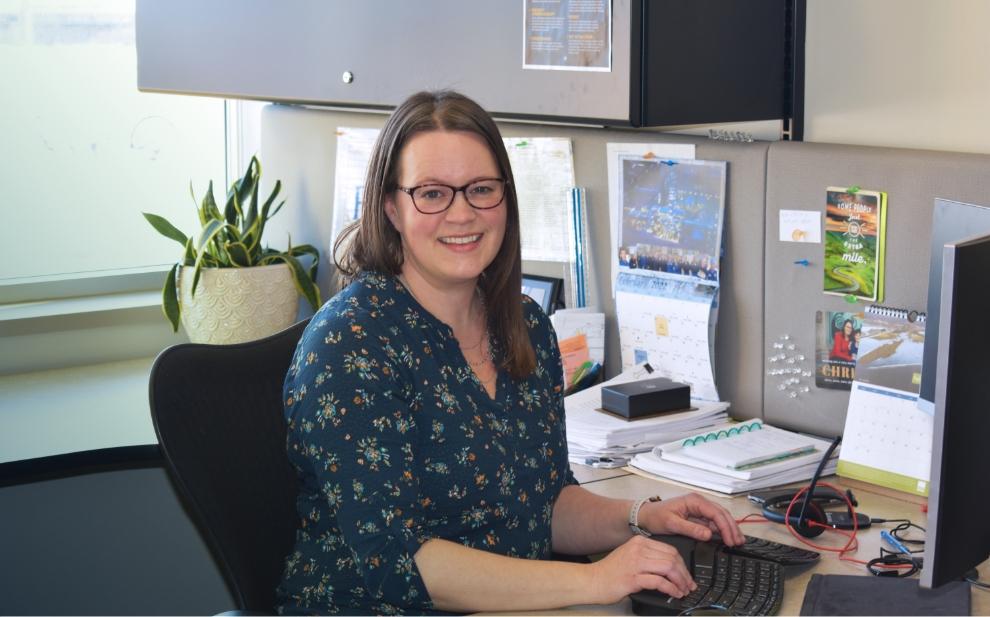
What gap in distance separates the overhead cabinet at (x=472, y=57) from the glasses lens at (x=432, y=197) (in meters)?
0.34

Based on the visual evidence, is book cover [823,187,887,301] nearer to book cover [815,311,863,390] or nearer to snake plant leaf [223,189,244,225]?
book cover [815,311,863,390]

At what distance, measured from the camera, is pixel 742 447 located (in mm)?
1639

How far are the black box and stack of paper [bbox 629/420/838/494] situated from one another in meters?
0.08

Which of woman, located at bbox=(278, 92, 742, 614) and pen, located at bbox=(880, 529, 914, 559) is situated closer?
woman, located at bbox=(278, 92, 742, 614)

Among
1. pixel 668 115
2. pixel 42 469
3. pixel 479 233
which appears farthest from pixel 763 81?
pixel 42 469

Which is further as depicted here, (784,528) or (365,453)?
(784,528)

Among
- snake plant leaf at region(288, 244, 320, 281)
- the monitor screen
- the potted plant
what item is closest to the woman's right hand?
the monitor screen

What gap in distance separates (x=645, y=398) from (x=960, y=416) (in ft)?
2.64

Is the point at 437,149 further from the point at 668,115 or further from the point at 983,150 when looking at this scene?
the point at 983,150

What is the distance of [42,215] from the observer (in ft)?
8.61

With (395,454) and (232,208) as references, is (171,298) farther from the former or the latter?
(395,454)

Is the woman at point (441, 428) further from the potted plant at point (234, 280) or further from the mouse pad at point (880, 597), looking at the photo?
the potted plant at point (234, 280)

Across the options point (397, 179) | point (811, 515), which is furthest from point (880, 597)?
point (397, 179)

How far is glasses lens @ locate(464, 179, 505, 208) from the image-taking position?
55.9 inches
